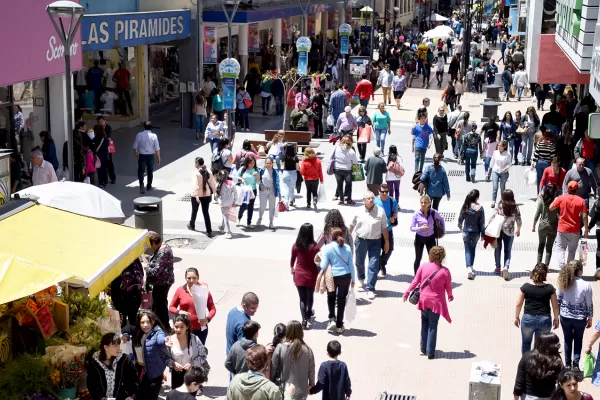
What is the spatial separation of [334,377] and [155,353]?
1.78m

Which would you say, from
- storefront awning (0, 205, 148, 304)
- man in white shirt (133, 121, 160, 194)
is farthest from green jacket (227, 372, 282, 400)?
man in white shirt (133, 121, 160, 194)

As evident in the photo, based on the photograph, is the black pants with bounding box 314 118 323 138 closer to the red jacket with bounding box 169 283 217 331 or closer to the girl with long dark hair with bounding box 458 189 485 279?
the girl with long dark hair with bounding box 458 189 485 279

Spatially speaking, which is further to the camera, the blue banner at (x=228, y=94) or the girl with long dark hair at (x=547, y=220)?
the blue banner at (x=228, y=94)

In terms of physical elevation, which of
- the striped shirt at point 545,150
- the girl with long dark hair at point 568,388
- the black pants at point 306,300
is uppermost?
the striped shirt at point 545,150

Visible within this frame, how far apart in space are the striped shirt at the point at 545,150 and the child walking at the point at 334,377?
11961 millimetres

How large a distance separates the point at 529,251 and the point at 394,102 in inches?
810

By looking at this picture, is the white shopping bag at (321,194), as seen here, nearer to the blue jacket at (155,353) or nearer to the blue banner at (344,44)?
the blue jacket at (155,353)

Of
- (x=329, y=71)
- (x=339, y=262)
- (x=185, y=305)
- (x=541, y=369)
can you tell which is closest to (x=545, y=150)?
(x=339, y=262)

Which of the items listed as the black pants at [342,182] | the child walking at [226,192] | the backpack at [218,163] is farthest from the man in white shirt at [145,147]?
the black pants at [342,182]

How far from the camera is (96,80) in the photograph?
91.8ft

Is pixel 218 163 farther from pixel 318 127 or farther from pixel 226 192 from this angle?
pixel 318 127

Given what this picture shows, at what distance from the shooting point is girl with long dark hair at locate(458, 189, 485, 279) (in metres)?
14.9

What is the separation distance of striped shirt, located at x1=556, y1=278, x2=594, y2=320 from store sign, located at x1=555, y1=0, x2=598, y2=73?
352 inches

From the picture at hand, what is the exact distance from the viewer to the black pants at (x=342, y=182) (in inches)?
778
